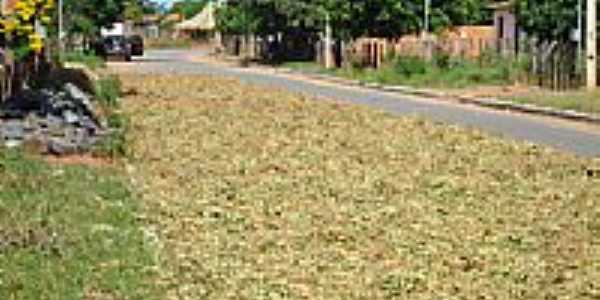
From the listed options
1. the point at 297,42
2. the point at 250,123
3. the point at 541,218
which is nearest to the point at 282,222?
the point at 541,218

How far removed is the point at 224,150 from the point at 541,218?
26.1 ft

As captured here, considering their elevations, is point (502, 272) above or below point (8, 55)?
below

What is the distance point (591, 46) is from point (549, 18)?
14950 millimetres

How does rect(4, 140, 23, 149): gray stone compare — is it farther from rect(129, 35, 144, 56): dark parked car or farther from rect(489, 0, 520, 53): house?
rect(129, 35, 144, 56): dark parked car

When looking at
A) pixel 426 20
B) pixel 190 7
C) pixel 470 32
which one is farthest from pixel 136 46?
pixel 190 7

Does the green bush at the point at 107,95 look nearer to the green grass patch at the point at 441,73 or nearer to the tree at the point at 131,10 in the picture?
the green grass patch at the point at 441,73

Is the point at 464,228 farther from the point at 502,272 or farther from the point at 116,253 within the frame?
the point at 116,253

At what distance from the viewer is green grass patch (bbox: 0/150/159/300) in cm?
948

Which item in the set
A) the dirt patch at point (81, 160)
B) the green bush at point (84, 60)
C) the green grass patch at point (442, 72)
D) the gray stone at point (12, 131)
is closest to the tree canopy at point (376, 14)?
the green grass patch at point (442, 72)

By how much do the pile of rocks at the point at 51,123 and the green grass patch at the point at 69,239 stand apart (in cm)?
246

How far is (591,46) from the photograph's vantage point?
3641 centimetres

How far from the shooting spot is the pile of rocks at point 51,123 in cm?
1858

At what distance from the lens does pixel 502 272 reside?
10312 mm

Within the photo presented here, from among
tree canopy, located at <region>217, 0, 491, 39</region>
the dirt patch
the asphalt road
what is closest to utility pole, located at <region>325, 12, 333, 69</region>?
tree canopy, located at <region>217, 0, 491, 39</region>
